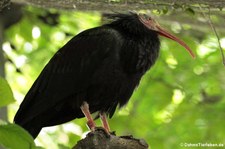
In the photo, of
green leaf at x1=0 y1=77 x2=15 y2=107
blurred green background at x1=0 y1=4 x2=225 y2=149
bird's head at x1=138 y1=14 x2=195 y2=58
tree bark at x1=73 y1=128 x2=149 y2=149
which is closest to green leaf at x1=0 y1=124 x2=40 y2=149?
green leaf at x1=0 y1=77 x2=15 y2=107

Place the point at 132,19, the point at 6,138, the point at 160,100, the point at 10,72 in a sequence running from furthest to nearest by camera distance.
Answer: the point at 10,72
the point at 160,100
the point at 132,19
the point at 6,138

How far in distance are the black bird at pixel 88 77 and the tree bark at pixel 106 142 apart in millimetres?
684

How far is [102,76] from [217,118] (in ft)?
9.00

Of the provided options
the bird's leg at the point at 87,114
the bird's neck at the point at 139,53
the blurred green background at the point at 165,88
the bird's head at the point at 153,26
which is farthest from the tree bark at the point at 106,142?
the blurred green background at the point at 165,88

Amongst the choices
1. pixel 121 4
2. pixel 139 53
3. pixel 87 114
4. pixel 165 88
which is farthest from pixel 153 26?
pixel 165 88

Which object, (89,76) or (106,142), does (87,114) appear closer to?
(89,76)

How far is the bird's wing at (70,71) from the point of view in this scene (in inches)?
176

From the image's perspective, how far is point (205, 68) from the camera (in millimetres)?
7508

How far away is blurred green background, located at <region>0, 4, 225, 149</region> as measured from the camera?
6.77 m

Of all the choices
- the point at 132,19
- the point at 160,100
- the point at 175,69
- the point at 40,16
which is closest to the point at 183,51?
the point at 175,69

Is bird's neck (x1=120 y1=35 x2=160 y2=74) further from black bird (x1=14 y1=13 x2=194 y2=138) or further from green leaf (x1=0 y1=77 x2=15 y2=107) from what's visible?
green leaf (x1=0 y1=77 x2=15 y2=107)

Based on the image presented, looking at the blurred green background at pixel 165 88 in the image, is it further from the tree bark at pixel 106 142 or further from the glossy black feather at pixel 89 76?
the tree bark at pixel 106 142

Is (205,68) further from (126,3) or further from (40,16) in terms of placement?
(126,3)

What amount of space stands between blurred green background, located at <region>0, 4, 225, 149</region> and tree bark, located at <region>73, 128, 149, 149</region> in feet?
7.91
